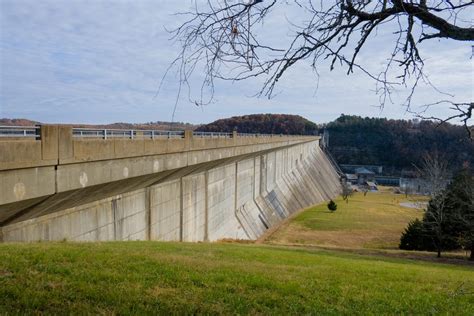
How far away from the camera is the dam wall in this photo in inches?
413

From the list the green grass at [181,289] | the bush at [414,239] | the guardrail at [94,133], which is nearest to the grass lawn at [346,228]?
the bush at [414,239]

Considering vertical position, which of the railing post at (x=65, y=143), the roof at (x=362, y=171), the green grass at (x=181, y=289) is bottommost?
the roof at (x=362, y=171)

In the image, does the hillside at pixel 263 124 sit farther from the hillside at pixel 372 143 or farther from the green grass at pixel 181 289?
the green grass at pixel 181 289

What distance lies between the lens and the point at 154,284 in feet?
19.6

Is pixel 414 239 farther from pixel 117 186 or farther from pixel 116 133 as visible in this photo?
pixel 116 133

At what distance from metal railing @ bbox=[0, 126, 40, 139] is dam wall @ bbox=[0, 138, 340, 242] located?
5.42 ft

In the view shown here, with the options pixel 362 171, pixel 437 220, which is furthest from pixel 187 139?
pixel 362 171

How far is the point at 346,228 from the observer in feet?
127

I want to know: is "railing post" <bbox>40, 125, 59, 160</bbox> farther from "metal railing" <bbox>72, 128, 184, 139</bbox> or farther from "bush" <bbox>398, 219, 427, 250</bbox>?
"bush" <bbox>398, 219, 427, 250</bbox>

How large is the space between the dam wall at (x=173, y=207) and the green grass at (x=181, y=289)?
228 cm

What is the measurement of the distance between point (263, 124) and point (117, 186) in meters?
107

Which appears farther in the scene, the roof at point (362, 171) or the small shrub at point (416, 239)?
the roof at point (362, 171)

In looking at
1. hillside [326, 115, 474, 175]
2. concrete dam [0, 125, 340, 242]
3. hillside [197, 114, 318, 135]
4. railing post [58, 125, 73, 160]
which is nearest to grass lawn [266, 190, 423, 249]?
concrete dam [0, 125, 340, 242]

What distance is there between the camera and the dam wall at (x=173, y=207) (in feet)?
34.4
